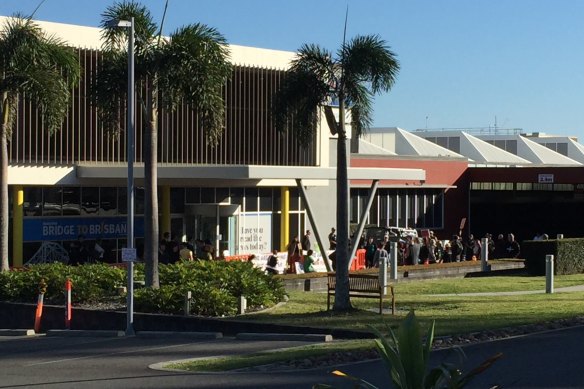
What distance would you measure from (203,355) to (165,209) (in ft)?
67.3

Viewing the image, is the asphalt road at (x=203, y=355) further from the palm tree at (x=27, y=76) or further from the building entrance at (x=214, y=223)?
the building entrance at (x=214, y=223)

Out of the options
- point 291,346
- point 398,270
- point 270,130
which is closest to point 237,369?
point 291,346

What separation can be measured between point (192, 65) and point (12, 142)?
1119 centimetres

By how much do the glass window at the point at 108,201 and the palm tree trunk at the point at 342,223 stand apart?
1549cm

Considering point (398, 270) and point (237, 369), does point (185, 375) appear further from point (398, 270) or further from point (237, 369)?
point (398, 270)

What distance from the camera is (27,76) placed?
26531 millimetres

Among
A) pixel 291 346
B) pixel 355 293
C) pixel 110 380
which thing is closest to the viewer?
pixel 110 380

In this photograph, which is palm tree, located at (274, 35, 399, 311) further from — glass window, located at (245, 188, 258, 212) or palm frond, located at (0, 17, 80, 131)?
glass window, located at (245, 188, 258, 212)

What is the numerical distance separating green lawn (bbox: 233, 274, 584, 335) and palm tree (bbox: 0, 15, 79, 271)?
301 inches

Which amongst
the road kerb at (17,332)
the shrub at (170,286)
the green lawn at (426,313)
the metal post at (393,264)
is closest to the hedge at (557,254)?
the green lawn at (426,313)

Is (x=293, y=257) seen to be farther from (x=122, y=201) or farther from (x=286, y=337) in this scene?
(x=286, y=337)

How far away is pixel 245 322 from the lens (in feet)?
71.7

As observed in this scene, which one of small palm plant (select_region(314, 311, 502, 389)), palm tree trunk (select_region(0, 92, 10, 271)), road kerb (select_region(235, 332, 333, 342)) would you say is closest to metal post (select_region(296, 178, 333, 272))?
palm tree trunk (select_region(0, 92, 10, 271))

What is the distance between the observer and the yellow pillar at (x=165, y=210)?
38250 millimetres
